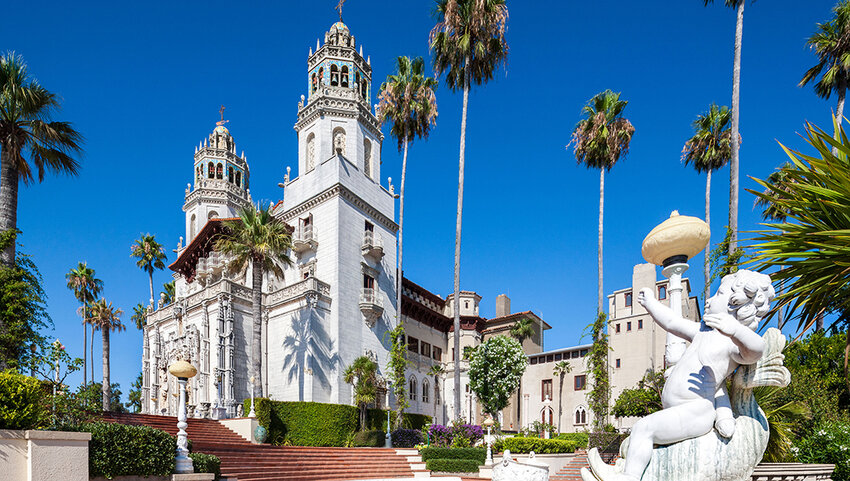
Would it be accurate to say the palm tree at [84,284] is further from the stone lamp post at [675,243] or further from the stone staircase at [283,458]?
the stone lamp post at [675,243]

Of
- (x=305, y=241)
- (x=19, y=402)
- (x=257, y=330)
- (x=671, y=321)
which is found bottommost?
(x=257, y=330)

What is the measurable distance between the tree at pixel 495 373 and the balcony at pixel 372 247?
9.86 meters

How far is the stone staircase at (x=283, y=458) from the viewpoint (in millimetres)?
19578

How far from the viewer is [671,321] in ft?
15.4

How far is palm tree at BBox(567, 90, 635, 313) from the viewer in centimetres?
3153

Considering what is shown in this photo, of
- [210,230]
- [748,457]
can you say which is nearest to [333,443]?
[210,230]

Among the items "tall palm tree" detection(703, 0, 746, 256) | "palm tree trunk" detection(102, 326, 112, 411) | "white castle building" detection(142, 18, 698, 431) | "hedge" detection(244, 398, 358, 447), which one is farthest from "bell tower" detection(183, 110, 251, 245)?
"tall palm tree" detection(703, 0, 746, 256)

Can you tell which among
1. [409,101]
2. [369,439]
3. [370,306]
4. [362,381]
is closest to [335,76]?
[409,101]

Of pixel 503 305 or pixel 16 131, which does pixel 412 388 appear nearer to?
pixel 503 305

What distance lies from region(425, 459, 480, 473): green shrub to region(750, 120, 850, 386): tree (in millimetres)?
17818

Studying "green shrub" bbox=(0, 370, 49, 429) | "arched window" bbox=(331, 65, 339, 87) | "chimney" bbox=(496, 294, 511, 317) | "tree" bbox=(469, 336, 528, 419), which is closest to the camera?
"green shrub" bbox=(0, 370, 49, 429)

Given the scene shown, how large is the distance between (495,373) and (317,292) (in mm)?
14175

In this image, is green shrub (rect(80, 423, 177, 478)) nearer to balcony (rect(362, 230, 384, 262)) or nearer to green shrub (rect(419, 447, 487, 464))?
green shrub (rect(419, 447, 487, 464))

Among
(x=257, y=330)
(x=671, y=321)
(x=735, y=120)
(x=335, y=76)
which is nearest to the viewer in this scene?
(x=671, y=321)
